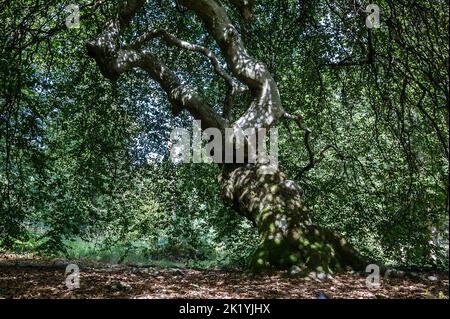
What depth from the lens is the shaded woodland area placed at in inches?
196

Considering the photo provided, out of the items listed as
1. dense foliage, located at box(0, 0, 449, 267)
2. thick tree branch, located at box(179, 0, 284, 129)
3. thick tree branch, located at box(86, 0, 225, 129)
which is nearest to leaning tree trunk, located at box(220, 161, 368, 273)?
thick tree branch, located at box(179, 0, 284, 129)

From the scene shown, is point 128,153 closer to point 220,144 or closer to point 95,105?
point 95,105

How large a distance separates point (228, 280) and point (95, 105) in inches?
242

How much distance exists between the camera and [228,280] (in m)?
4.59

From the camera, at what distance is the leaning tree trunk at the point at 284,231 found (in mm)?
4711

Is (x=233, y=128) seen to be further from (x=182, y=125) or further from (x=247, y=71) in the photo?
(x=182, y=125)

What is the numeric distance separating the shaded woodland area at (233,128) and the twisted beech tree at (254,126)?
0.02 metres

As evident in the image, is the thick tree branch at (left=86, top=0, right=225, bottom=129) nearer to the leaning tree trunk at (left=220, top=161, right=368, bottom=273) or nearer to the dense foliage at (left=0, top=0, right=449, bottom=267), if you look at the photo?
the leaning tree trunk at (left=220, top=161, right=368, bottom=273)

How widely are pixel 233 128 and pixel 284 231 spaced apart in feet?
6.48

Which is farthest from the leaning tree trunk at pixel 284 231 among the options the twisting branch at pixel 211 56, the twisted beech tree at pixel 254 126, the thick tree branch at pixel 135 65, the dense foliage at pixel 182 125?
the dense foliage at pixel 182 125
